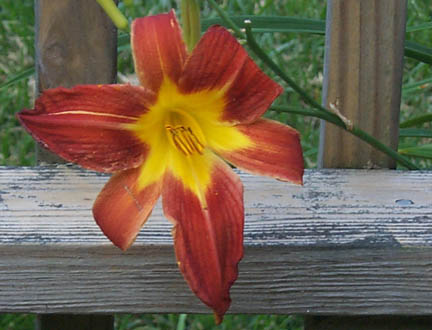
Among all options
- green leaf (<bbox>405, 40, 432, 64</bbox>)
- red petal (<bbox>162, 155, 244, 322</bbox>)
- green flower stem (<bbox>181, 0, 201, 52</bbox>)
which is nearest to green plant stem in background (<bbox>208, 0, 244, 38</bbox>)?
green flower stem (<bbox>181, 0, 201, 52</bbox>)

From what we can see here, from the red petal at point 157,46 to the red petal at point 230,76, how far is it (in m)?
0.02

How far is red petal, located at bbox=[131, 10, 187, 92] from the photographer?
1.99 ft

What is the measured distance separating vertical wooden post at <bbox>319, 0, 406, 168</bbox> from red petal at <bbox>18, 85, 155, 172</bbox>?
400 mm

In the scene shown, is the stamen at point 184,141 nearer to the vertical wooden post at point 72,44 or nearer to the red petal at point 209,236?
the red petal at point 209,236

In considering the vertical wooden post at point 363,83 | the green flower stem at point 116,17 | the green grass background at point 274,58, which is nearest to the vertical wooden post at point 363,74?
the vertical wooden post at point 363,83

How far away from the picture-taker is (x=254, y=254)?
86cm

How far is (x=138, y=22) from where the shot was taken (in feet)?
2.01

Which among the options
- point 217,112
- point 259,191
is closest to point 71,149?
point 217,112

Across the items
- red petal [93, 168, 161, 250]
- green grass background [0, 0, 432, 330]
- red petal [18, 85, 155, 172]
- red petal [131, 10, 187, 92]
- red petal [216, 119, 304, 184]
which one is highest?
red petal [131, 10, 187, 92]

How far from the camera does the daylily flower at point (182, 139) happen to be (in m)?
0.60

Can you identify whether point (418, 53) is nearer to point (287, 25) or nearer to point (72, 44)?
point (287, 25)

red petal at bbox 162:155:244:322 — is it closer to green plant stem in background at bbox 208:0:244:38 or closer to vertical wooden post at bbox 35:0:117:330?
green plant stem in background at bbox 208:0:244:38

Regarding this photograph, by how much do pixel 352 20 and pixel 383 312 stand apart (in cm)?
39

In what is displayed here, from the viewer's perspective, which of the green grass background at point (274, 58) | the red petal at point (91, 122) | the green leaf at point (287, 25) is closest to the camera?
the red petal at point (91, 122)
